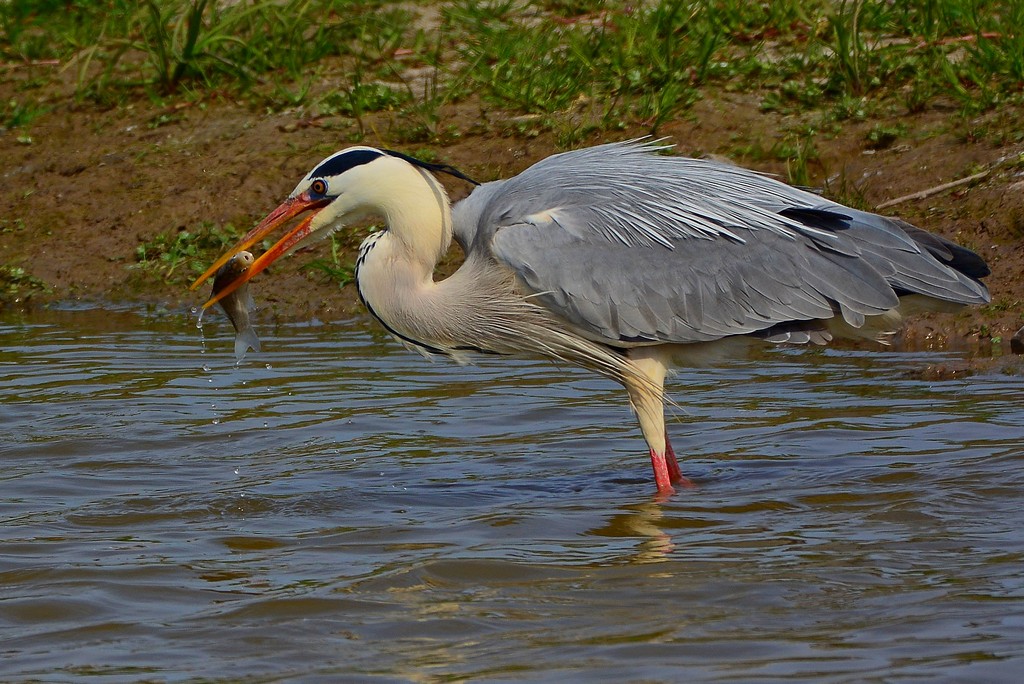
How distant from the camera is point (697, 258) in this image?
5.90 meters

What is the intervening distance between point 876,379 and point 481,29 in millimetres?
4302

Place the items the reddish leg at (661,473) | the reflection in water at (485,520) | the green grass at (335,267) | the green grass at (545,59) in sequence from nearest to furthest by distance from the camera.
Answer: the reflection in water at (485,520) < the reddish leg at (661,473) < the green grass at (335,267) < the green grass at (545,59)

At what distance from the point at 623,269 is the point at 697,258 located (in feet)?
1.04

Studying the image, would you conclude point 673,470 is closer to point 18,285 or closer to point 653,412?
point 653,412

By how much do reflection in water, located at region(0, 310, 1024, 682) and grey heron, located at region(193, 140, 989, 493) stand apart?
1.71 ft

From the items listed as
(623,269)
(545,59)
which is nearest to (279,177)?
(545,59)

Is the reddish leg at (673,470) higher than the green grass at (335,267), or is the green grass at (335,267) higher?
the green grass at (335,267)

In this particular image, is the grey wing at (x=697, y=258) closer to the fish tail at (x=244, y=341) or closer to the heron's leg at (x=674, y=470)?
the heron's leg at (x=674, y=470)

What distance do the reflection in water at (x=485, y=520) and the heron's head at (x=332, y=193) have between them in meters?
0.89

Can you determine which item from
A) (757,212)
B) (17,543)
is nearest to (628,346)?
(757,212)

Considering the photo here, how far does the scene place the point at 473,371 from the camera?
25.2ft

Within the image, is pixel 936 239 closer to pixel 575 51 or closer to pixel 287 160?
pixel 575 51

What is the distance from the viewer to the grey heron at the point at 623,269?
5707 mm

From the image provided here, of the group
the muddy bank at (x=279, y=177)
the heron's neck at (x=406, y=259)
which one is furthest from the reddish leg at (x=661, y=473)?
the muddy bank at (x=279, y=177)
